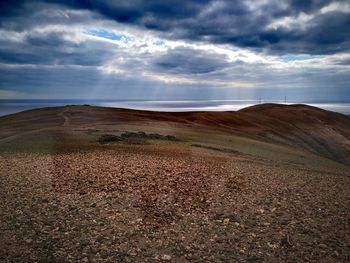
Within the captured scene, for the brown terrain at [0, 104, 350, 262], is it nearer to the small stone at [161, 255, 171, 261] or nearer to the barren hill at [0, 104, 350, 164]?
the small stone at [161, 255, 171, 261]

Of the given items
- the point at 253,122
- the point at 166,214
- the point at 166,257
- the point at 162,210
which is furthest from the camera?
the point at 253,122

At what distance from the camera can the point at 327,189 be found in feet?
34.6

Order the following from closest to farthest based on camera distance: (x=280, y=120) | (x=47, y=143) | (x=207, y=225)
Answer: (x=207, y=225), (x=47, y=143), (x=280, y=120)

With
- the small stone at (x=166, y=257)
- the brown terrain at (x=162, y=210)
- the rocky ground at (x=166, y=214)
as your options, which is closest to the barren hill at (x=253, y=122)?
the brown terrain at (x=162, y=210)

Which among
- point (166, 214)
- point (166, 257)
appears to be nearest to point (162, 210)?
point (166, 214)

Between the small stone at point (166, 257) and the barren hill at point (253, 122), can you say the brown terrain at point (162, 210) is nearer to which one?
the small stone at point (166, 257)

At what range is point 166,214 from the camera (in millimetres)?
7578

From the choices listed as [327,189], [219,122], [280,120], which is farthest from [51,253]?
[280,120]

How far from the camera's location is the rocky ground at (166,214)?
585cm

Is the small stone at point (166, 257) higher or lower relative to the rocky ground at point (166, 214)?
lower

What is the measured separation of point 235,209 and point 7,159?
33.2ft

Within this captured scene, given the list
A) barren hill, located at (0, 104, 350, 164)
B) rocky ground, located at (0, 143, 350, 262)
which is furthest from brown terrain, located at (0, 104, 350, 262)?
barren hill, located at (0, 104, 350, 164)

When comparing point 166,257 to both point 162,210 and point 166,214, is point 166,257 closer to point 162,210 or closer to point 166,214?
point 166,214

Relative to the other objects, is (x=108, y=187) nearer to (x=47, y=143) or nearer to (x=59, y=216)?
(x=59, y=216)
